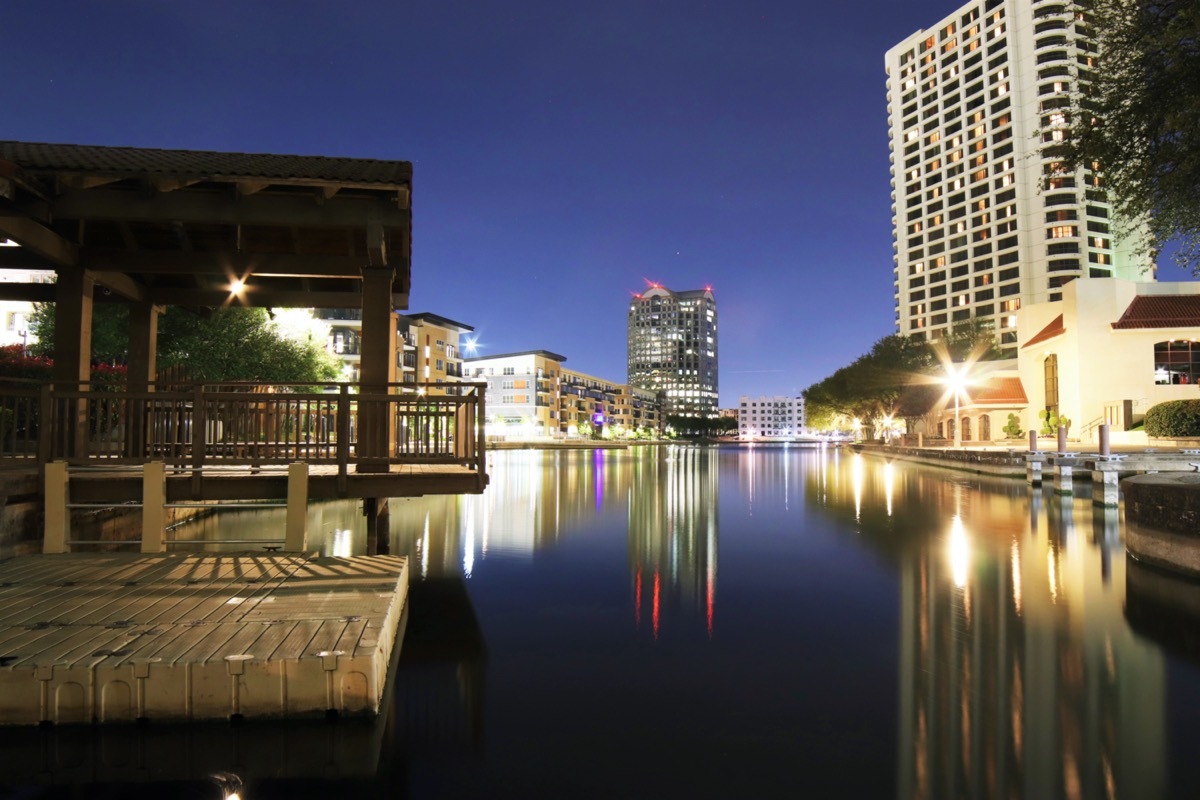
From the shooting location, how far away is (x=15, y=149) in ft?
34.2

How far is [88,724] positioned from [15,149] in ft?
33.0

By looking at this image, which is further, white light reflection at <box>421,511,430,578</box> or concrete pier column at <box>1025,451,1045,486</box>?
concrete pier column at <box>1025,451,1045,486</box>

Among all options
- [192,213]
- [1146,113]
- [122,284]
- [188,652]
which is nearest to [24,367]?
[122,284]

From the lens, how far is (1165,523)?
10.6 meters

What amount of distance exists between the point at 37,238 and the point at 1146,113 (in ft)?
59.0

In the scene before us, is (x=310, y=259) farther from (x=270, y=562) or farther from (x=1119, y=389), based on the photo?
(x=1119, y=389)

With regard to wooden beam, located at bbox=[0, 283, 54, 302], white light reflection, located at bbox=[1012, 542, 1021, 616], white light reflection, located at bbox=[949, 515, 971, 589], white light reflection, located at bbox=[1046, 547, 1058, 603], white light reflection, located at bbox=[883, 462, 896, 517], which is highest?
wooden beam, located at bbox=[0, 283, 54, 302]

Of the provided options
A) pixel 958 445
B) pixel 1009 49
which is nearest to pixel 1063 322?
pixel 958 445

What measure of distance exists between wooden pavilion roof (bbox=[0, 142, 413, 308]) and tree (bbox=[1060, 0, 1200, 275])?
1269 centimetres

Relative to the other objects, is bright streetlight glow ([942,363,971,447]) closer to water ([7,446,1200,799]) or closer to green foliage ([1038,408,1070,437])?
green foliage ([1038,408,1070,437])

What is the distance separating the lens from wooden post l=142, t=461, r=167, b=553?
7996mm

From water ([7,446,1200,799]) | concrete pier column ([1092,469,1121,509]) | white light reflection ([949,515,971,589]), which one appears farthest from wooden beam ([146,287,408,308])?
concrete pier column ([1092,469,1121,509])

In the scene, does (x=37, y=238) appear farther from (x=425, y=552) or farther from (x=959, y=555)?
(x=959, y=555)

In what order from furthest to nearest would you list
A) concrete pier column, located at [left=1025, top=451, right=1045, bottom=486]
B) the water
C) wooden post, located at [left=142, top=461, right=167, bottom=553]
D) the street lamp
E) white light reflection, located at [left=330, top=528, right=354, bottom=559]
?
1. the street lamp
2. concrete pier column, located at [left=1025, top=451, right=1045, bottom=486]
3. white light reflection, located at [left=330, top=528, right=354, bottom=559]
4. wooden post, located at [left=142, top=461, right=167, bottom=553]
5. the water
